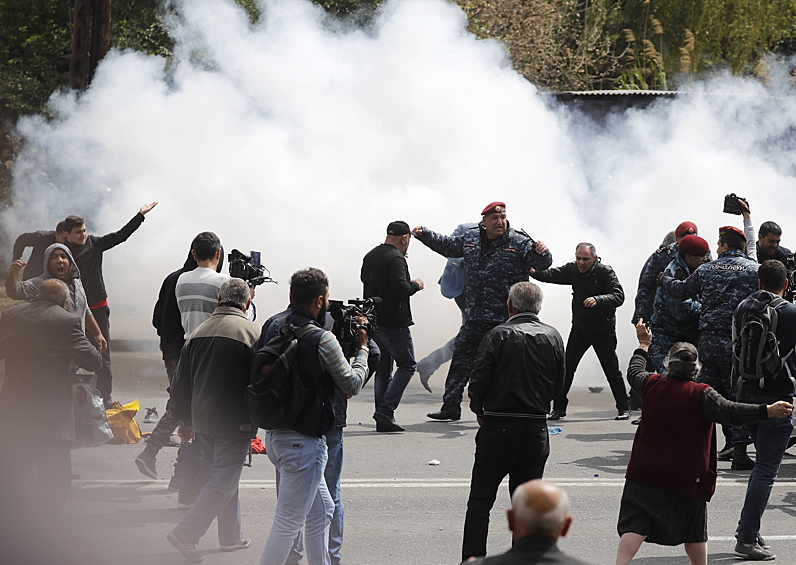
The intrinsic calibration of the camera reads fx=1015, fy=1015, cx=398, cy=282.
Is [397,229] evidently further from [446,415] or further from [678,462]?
[678,462]

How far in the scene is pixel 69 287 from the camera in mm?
7414

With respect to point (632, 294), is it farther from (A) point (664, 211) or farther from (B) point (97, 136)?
(B) point (97, 136)

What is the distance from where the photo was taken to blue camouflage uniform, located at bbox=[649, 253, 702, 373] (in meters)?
7.96

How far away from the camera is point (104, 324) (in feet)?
29.0

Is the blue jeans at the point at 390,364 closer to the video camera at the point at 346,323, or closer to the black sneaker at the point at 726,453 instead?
the black sneaker at the point at 726,453

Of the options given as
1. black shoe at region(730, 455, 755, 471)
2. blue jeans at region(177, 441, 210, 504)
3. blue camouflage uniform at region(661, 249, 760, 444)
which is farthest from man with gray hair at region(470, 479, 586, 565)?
black shoe at region(730, 455, 755, 471)

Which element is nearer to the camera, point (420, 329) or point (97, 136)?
point (420, 329)

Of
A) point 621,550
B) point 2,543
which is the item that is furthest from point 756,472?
point 2,543

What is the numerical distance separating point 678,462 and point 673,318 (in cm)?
377

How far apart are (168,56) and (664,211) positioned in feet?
25.3

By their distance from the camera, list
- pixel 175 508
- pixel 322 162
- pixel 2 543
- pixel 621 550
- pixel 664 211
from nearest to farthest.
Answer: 1. pixel 621 550
2. pixel 2 543
3. pixel 175 508
4. pixel 322 162
5. pixel 664 211

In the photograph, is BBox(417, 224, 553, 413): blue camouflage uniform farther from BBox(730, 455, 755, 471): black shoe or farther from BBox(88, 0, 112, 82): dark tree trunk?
BBox(88, 0, 112, 82): dark tree trunk

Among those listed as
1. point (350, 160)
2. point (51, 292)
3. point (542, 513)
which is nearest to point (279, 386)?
A: point (542, 513)

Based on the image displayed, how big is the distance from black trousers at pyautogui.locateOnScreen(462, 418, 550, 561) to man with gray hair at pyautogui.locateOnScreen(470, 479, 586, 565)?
7.26 feet
